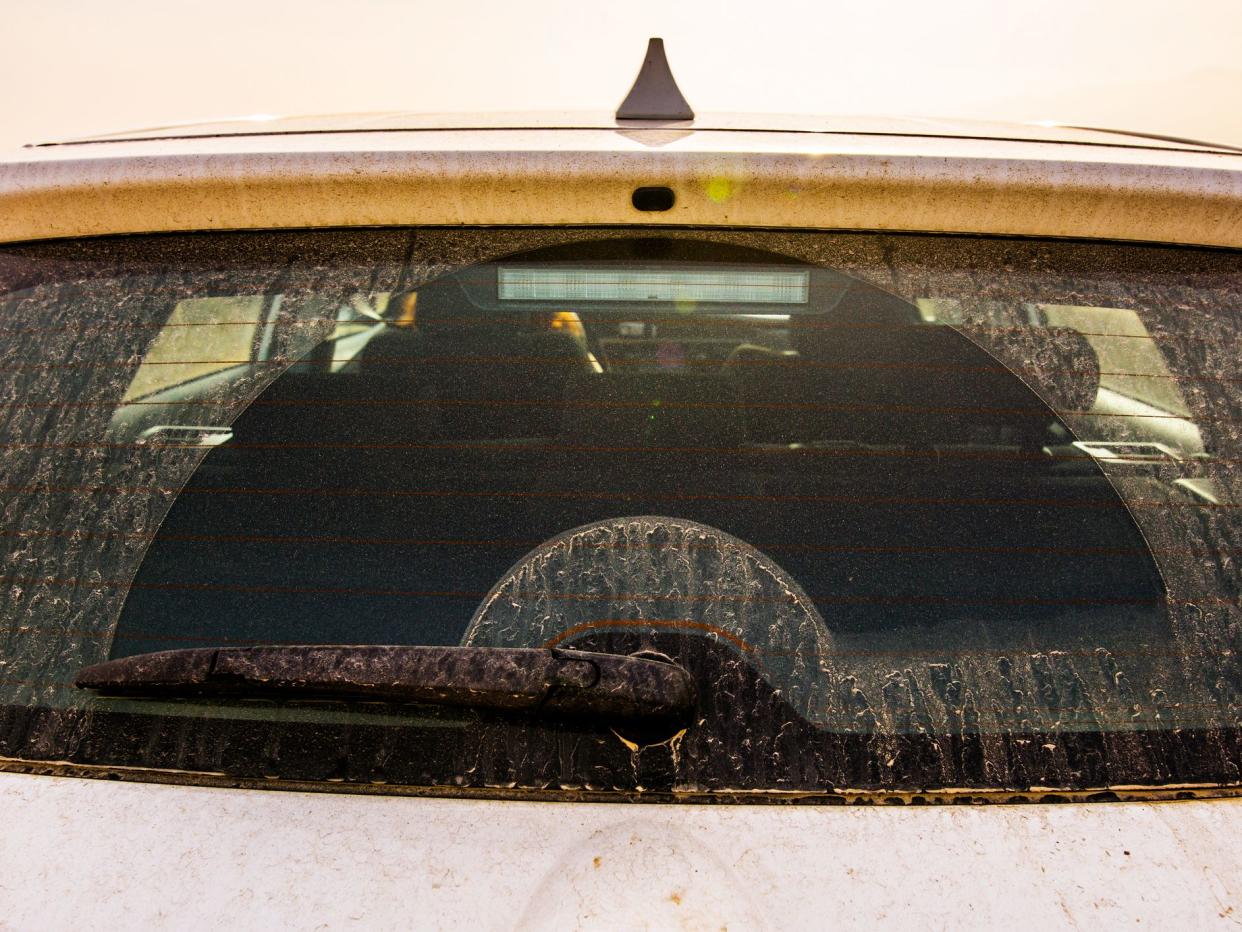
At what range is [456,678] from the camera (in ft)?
3.40

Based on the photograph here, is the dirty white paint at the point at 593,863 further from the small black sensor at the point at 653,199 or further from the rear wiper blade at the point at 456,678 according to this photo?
the small black sensor at the point at 653,199

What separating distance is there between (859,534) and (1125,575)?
1.24ft

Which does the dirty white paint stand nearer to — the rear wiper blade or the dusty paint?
the rear wiper blade

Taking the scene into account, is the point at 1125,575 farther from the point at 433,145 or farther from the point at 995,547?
the point at 433,145

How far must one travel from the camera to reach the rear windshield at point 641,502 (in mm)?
1086

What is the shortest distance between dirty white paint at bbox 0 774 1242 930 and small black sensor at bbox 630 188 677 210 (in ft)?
2.68

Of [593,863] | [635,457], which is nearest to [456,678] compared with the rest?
[593,863]

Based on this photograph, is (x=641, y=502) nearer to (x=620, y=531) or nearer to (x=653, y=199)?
(x=620, y=531)

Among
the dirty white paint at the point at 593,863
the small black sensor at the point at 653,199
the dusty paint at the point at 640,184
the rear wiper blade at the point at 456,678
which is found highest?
the dusty paint at the point at 640,184

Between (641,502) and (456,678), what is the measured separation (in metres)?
0.35

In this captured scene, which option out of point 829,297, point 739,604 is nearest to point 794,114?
point 829,297

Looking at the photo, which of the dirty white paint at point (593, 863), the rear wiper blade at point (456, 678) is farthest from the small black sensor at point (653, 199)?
the dirty white paint at point (593, 863)

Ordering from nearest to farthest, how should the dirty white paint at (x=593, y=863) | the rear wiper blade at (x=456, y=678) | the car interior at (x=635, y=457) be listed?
1. the dirty white paint at (x=593, y=863)
2. the rear wiper blade at (x=456, y=678)
3. the car interior at (x=635, y=457)

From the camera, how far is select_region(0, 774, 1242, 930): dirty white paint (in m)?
0.89
